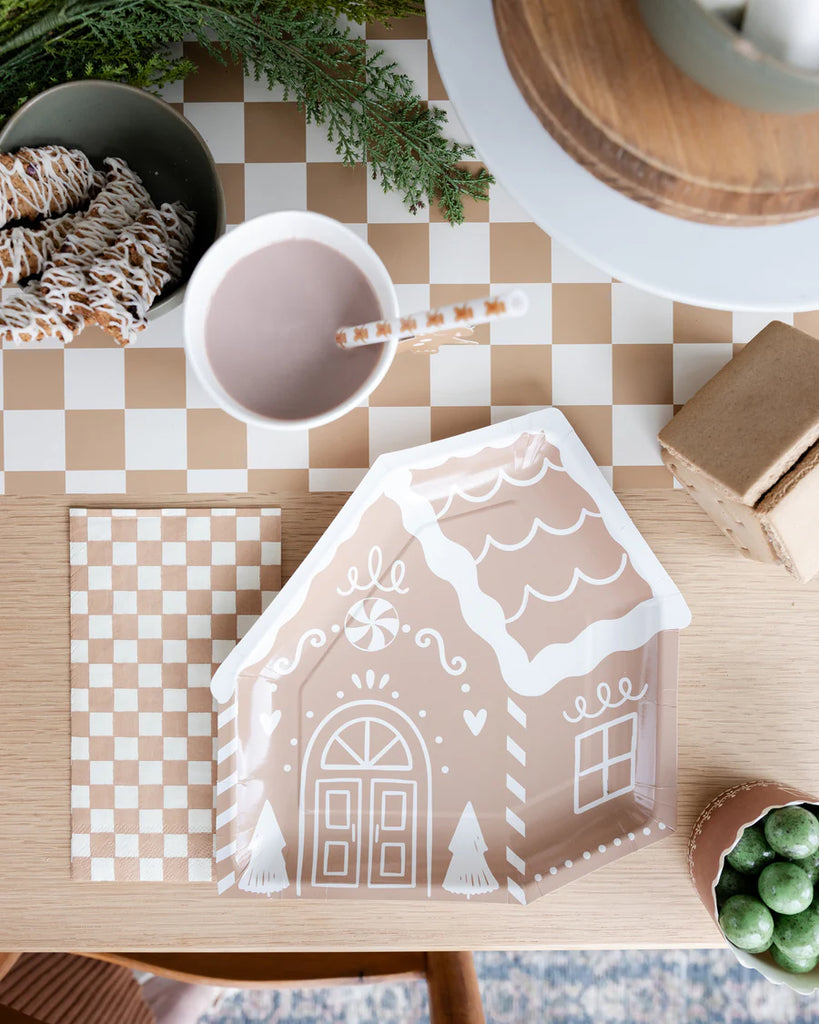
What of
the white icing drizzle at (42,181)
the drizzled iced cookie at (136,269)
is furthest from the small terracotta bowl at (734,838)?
the white icing drizzle at (42,181)

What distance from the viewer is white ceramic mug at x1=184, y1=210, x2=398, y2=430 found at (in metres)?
0.59

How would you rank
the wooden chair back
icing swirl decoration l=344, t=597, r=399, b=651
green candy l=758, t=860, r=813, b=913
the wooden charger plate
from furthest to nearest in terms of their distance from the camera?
the wooden chair back, icing swirl decoration l=344, t=597, r=399, b=651, green candy l=758, t=860, r=813, b=913, the wooden charger plate

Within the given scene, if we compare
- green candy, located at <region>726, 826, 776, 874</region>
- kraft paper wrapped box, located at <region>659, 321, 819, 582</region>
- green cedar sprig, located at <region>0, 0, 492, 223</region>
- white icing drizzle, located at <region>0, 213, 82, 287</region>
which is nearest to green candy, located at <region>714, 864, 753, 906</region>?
green candy, located at <region>726, 826, 776, 874</region>

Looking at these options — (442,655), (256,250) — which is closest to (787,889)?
(442,655)

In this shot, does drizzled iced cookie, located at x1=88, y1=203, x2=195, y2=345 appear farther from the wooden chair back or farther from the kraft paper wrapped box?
the wooden chair back

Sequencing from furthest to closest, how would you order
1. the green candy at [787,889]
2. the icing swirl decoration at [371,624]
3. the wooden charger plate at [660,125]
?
the icing swirl decoration at [371,624], the green candy at [787,889], the wooden charger plate at [660,125]

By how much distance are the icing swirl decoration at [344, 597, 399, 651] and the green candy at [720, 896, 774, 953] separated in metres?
0.36

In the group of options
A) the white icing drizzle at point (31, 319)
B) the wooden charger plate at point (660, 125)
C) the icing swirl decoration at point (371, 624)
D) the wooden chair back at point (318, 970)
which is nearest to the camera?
the wooden charger plate at point (660, 125)

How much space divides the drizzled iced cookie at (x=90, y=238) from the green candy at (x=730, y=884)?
0.68m

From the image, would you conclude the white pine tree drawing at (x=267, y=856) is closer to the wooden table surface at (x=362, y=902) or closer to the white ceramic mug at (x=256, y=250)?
the wooden table surface at (x=362, y=902)

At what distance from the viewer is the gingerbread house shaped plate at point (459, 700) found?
76 centimetres

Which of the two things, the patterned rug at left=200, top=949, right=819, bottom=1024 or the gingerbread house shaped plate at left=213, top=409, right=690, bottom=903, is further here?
the patterned rug at left=200, top=949, right=819, bottom=1024

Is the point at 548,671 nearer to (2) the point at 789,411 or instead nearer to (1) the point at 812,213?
(2) the point at 789,411

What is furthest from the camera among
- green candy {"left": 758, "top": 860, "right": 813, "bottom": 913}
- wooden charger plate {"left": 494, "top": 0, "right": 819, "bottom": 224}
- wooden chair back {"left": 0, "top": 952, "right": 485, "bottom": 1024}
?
wooden chair back {"left": 0, "top": 952, "right": 485, "bottom": 1024}
